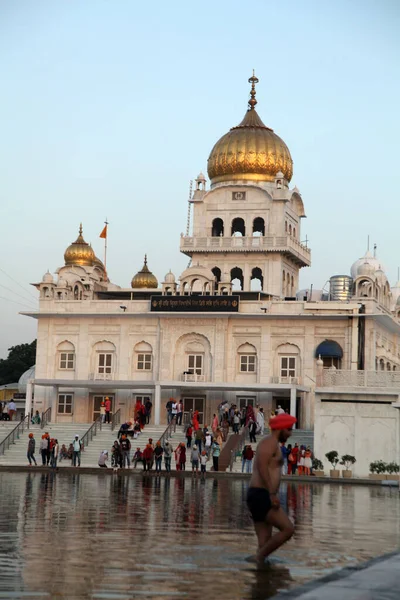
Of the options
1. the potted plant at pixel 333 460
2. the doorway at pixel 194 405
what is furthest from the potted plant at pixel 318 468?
the doorway at pixel 194 405

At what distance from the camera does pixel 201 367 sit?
56.4m

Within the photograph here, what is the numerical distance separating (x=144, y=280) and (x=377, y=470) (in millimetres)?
42208

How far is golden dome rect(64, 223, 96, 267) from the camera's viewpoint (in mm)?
70812

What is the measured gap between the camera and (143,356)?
5712 centimetres

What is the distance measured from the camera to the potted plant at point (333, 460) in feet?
131

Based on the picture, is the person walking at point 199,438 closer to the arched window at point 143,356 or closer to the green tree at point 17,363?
the arched window at point 143,356

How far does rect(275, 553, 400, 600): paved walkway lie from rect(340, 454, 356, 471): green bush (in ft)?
101

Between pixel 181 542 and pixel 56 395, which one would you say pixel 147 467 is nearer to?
pixel 56 395

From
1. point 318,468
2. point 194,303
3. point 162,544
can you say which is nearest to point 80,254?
point 194,303

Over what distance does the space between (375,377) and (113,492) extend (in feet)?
64.4

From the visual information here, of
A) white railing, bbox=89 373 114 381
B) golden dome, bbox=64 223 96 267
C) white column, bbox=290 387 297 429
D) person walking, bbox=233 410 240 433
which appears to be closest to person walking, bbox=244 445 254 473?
person walking, bbox=233 410 240 433

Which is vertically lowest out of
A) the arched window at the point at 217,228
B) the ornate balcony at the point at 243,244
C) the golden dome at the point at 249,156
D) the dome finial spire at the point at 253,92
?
the ornate balcony at the point at 243,244

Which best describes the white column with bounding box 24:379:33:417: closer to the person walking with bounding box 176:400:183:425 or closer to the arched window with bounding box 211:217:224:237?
the person walking with bounding box 176:400:183:425

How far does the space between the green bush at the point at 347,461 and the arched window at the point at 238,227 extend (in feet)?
88.1
